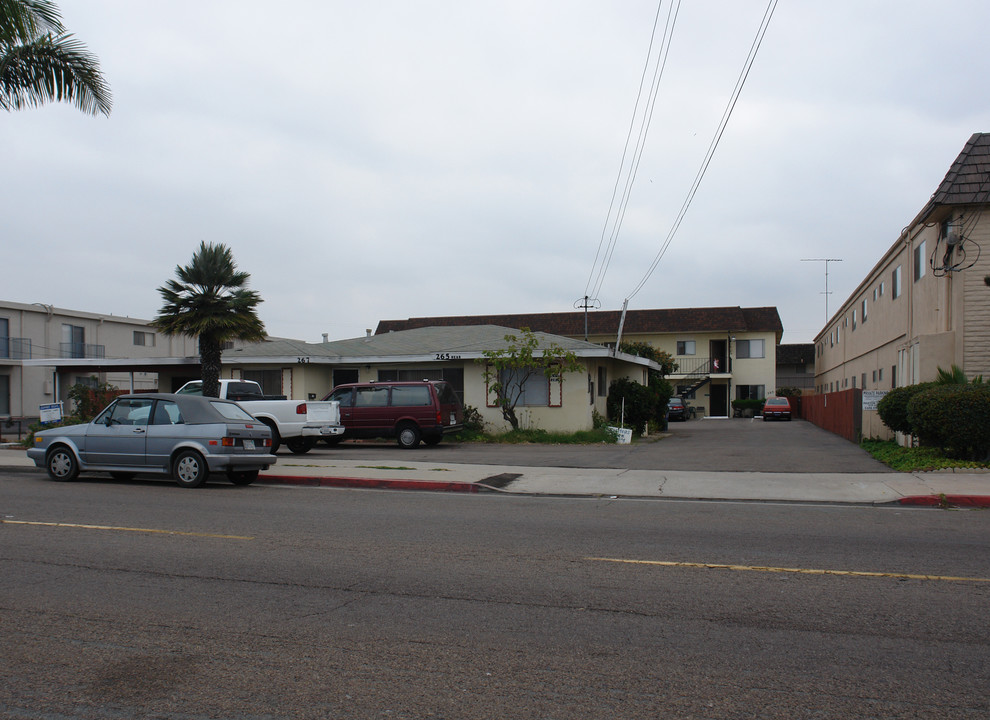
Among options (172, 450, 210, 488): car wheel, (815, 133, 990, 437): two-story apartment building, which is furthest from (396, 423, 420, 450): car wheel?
(815, 133, 990, 437): two-story apartment building

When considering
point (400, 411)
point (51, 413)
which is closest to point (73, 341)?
point (51, 413)

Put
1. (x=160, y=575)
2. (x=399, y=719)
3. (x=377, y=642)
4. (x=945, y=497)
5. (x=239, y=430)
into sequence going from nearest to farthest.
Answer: (x=399, y=719), (x=377, y=642), (x=160, y=575), (x=945, y=497), (x=239, y=430)

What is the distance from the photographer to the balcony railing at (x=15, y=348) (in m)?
40.5

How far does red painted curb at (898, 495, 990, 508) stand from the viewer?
1193cm

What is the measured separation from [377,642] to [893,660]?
10.8 ft

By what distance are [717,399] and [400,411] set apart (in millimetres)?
40386

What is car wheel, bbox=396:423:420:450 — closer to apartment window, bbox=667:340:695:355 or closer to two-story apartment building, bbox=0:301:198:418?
two-story apartment building, bbox=0:301:198:418

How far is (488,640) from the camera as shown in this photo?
5359 mm

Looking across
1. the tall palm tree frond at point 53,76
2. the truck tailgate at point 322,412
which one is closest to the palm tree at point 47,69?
the tall palm tree frond at point 53,76

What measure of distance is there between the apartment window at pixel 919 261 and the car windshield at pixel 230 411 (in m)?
17.2

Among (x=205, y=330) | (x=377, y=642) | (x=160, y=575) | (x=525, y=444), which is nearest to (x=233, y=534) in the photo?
(x=160, y=575)

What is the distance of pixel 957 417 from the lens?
15625mm

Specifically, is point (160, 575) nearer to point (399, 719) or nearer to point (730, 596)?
point (399, 719)

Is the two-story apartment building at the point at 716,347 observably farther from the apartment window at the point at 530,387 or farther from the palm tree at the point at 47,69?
the palm tree at the point at 47,69
